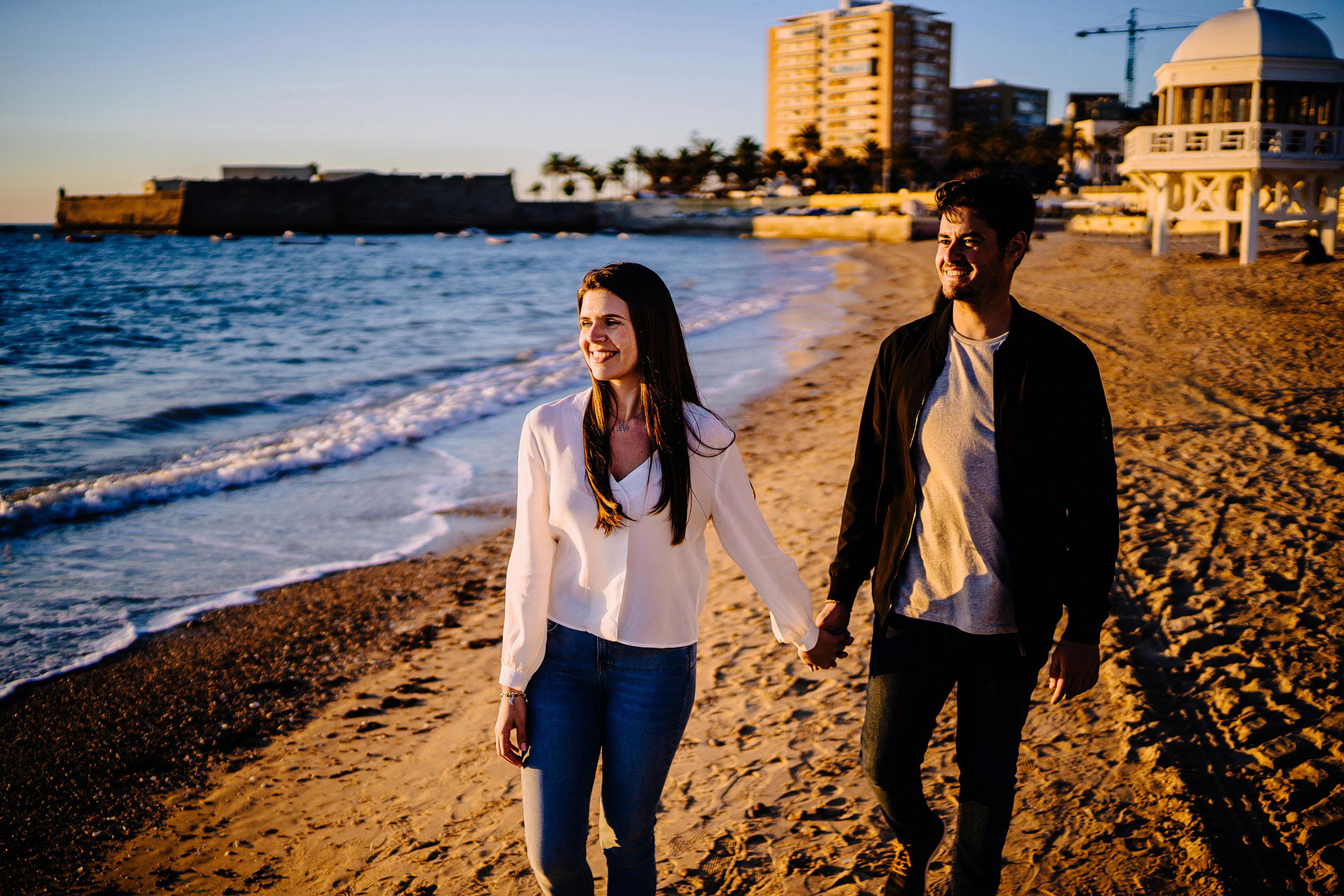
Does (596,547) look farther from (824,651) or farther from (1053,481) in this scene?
(1053,481)

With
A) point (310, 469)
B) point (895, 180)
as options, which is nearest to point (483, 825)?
point (310, 469)

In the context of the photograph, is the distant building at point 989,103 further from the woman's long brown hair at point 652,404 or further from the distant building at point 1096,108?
the woman's long brown hair at point 652,404

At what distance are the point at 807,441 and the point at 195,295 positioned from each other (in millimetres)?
34048

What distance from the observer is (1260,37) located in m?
19.8

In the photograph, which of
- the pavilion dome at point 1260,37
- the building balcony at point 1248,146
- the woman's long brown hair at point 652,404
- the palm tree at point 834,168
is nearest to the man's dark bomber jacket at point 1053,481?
the woman's long brown hair at point 652,404

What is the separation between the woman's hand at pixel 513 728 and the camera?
2.27 m

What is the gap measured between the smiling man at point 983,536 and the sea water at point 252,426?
203 inches

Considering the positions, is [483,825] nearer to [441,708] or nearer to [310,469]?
[441,708]

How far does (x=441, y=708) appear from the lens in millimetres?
4863

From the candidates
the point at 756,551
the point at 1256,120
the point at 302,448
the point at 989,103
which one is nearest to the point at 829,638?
the point at 756,551

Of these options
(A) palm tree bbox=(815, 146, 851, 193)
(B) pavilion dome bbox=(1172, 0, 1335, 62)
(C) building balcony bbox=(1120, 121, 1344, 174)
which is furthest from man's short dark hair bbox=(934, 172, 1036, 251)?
(A) palm tree bbox=(815, 146, 851, 193)

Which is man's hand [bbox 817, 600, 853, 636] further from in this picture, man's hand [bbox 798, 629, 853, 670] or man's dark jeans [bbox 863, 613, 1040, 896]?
man's dark jeans [bbox 863, 613, 1040, 896]

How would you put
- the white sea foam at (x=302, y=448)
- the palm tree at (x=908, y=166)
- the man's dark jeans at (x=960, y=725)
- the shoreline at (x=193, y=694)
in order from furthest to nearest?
1. the palm tree at (x=908, y=166)
2. the white sea foam at (x=302, y=448)
3. the shoreline at (x=193, y=694)
4. the man's dark jeans at (x=960, y=725)

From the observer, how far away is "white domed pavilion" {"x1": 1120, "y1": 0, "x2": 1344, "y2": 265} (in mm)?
19625
